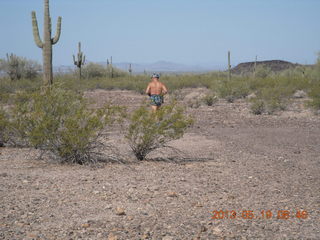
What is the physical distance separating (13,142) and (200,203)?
5.43 meters

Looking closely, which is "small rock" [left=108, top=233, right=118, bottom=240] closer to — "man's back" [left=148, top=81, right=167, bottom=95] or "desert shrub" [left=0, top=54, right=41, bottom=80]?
"man's back" [left=148, top=81, right=167, bottom=95]

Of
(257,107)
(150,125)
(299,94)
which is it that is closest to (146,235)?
(150,125)

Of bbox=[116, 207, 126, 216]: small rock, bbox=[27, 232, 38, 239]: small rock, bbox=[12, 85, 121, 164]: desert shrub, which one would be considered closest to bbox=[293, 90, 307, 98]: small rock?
bbox=[12, 85, 121, 164]: desert shrub

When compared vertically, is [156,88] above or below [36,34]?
below

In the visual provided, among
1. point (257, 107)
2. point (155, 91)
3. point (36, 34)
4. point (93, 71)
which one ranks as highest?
point (36, 34)

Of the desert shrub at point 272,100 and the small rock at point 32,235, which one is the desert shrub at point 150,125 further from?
the desert shrub at point 272,100

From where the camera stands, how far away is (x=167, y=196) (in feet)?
20.7

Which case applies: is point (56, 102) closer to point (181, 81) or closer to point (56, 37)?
point (56, 37)

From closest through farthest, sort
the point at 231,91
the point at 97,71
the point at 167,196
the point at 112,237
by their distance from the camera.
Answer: the point at 112,237
the point at 167,196
the point at 231,91
the point at 97,71

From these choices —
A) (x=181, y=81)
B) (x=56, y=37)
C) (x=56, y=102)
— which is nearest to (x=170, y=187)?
(x=56, y=102)

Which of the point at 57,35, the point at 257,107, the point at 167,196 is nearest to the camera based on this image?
the point at 167,196

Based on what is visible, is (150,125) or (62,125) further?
(150,125)
